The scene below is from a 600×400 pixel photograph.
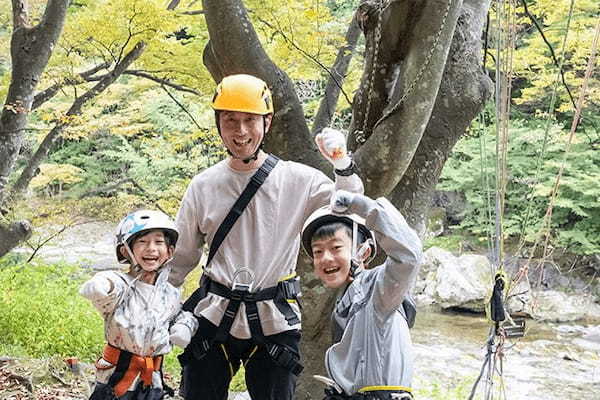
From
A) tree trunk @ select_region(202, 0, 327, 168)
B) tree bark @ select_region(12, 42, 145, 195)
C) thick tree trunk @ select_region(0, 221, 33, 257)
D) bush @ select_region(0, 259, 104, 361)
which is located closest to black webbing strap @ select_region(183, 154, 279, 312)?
tree trunk @ select_region(202, 0, 327, 168)

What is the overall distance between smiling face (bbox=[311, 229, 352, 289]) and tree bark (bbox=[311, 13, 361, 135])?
3.35 m

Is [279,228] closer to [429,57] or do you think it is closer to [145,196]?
[429,57]

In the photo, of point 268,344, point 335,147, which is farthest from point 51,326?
point 335,147

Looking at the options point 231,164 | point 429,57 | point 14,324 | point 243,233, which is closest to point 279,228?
point 243,233

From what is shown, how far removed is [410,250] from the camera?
82.7 inches

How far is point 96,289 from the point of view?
2490 millimetres

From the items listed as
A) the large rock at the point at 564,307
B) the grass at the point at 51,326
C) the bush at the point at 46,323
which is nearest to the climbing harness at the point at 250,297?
the grass at the point at 51,326

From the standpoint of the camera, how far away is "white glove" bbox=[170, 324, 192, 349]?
8.57 ft

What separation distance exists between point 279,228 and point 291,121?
1.66m

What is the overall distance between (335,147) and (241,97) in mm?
482

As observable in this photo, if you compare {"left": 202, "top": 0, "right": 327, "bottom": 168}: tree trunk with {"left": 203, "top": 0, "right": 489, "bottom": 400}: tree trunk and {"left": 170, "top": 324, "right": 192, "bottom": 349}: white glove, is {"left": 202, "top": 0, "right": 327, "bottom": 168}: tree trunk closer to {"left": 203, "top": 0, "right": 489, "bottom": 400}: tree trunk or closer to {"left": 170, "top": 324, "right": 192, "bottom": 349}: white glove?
{"left": 203, "top": 0, "right": 489, "bottom": 400}: tree trunk

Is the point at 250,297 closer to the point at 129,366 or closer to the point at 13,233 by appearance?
the point at 129,366

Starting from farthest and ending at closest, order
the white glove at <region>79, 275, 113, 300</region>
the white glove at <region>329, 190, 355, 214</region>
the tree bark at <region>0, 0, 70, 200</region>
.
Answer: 1. the tree bark at <region>0, 0, 70, 200</region>
2. the white glove at <region>79, 275, 113, 300</region>
3. the white glove at <region>329, 190, 355, 214</region>

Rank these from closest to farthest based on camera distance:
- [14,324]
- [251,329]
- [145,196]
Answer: [251,329]
[14,324]
[145,196]
